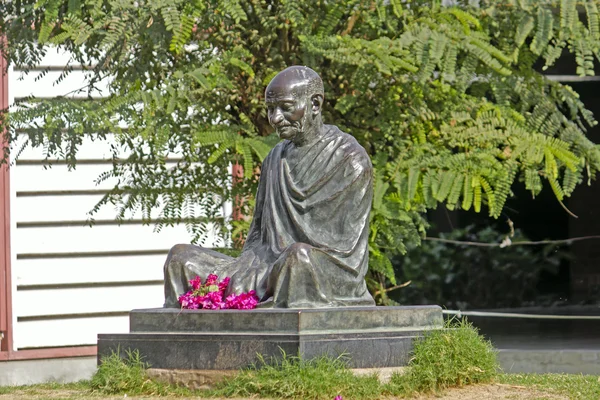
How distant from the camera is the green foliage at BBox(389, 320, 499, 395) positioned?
765 centimetres

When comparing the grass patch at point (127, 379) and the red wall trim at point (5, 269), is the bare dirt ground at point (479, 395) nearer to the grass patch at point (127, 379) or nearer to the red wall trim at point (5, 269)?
the grass patch at point (127, 379)

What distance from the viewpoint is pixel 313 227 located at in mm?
8227

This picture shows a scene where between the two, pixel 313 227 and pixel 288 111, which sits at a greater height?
pixel 288 111

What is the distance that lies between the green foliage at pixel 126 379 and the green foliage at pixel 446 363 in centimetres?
147

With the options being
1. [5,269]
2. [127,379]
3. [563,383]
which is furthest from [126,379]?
[5,269]

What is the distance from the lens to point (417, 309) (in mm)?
8070

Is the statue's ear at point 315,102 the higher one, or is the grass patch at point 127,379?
the statue's ear at point 315,102

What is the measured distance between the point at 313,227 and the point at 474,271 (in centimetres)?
1264

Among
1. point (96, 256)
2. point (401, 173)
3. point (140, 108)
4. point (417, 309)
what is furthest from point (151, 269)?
point (417, 309)

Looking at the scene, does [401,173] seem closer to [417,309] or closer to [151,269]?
[417,309]

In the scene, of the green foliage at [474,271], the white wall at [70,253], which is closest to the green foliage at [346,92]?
the white wall at [70,253]

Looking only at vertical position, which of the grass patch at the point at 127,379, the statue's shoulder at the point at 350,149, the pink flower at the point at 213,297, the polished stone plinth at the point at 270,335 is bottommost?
the grass patch at the point at 127,379

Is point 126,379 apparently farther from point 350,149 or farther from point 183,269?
point 350,149

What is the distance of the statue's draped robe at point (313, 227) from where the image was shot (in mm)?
8062
